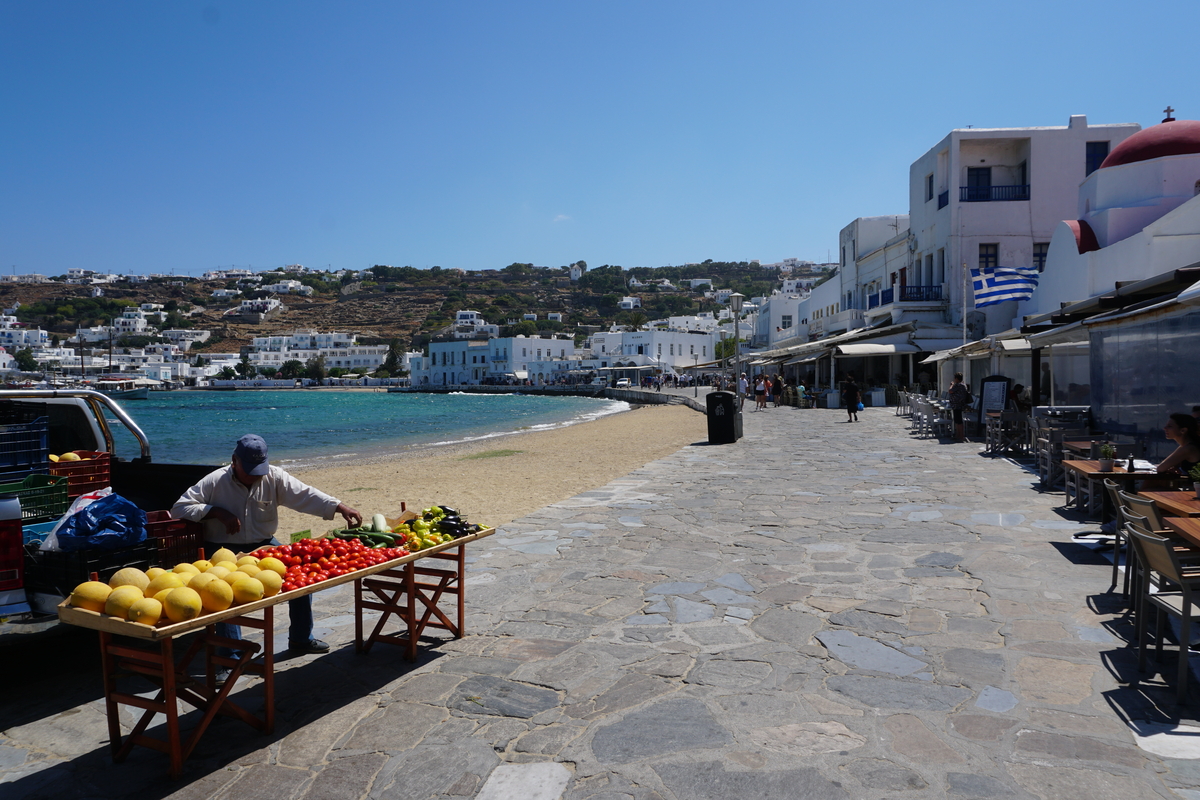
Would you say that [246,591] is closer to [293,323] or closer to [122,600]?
[122,600]

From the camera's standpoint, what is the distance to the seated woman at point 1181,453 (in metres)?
6.05

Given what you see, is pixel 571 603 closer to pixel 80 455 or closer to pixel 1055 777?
pixel 1055 777

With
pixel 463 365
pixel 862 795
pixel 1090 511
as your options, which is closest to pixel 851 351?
pixel 1090 511

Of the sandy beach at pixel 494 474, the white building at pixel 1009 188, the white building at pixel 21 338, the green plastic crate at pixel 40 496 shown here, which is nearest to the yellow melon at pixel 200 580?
the green plastic crate at pixel 40 496

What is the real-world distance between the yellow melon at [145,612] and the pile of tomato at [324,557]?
0.61 metres

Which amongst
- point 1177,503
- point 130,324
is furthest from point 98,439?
point 130,324

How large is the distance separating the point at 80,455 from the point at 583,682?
12.7 feet

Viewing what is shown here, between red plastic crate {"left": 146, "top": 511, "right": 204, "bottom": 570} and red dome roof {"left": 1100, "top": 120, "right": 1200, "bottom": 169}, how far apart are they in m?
23.2

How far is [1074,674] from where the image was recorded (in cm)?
384

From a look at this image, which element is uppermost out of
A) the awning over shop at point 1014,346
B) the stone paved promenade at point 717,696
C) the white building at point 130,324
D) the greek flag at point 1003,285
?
the white building at point 130,324

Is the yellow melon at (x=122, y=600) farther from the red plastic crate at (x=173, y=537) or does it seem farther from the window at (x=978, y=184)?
the window at (x=978, y=184)

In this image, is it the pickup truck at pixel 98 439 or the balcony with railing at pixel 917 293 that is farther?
the balcony with railing at pixel 917 293

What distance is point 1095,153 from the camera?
28969 millimetres

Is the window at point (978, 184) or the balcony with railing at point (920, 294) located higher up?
the window at point (978, 184)
